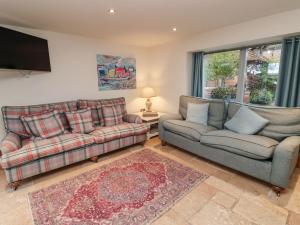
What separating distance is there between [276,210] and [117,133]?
88.2 inches

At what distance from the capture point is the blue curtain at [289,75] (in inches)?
95.3

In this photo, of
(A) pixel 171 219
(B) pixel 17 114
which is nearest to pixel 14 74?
(B) pixel 17 114

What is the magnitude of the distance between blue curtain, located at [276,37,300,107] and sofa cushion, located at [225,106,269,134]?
59 centimetres

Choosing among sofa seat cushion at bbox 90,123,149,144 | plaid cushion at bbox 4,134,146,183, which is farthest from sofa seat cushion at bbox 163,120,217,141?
plaid cushion at bbox 4,134,146,183

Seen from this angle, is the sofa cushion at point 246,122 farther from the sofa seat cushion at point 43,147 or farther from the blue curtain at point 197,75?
the sofa seat cushion at point 43,147

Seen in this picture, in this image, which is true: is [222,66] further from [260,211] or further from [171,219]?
[171,219]

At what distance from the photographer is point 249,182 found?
2186 millimetres

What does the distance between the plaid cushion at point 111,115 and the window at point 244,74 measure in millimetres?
1944

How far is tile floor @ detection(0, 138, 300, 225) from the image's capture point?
161 cm

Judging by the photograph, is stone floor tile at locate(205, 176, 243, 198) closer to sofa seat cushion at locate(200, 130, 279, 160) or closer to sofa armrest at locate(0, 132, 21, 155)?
sofa seat cushion at locate(200, 130, 279, 160)

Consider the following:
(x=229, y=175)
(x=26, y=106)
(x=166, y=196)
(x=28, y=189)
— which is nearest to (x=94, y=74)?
(x=26, y=106)

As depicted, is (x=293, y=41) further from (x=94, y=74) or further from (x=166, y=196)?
(x=94, y=74)

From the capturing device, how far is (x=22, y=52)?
2.39 metres

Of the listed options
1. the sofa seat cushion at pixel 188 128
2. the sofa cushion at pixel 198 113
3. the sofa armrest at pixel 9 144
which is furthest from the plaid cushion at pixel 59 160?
the sofa cushion at pixel 198 113
